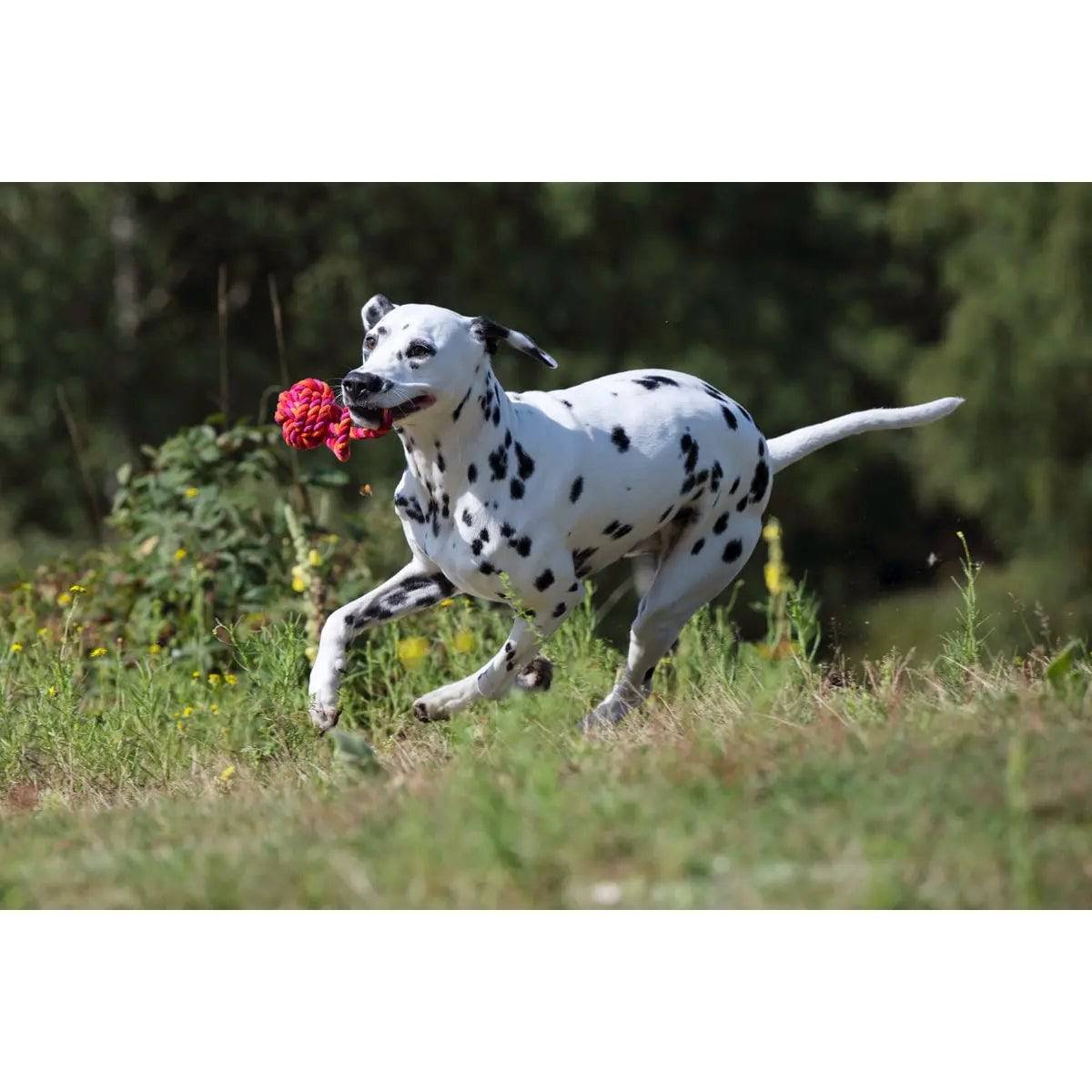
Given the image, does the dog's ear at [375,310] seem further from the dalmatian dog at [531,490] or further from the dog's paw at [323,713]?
the dog's paw at [323,713]

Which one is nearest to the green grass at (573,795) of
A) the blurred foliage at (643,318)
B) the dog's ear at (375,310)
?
the dog's ear at (375,310)

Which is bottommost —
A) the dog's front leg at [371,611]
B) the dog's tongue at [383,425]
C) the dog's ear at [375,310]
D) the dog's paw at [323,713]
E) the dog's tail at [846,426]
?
the dog's paw at [323,713]

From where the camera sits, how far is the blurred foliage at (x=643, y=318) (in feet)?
63.3

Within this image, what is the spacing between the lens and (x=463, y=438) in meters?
6.13

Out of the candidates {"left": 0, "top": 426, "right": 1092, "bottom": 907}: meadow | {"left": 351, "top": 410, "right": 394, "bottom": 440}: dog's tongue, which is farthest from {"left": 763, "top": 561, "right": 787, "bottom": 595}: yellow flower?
{"left": 351, "top": 410, "right": 394, "bottom": 440}: dog's tongue

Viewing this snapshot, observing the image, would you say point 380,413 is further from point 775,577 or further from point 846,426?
point 775,577

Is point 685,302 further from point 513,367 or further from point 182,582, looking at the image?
point 182,582

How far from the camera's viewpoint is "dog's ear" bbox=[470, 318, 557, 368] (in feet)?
20.1

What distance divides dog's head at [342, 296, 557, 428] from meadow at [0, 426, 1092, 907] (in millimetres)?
1119

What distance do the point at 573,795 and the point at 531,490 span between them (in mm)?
1683

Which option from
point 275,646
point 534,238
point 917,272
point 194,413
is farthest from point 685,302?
point 275,646

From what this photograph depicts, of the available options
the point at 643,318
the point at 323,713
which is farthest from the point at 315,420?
the point at 643,318

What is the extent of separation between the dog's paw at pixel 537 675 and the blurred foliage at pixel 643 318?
12.4 meters

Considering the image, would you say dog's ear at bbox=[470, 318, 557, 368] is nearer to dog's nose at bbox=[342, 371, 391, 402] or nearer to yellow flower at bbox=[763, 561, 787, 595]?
dog's nose at bbox=[342, 371, 391, 402]
